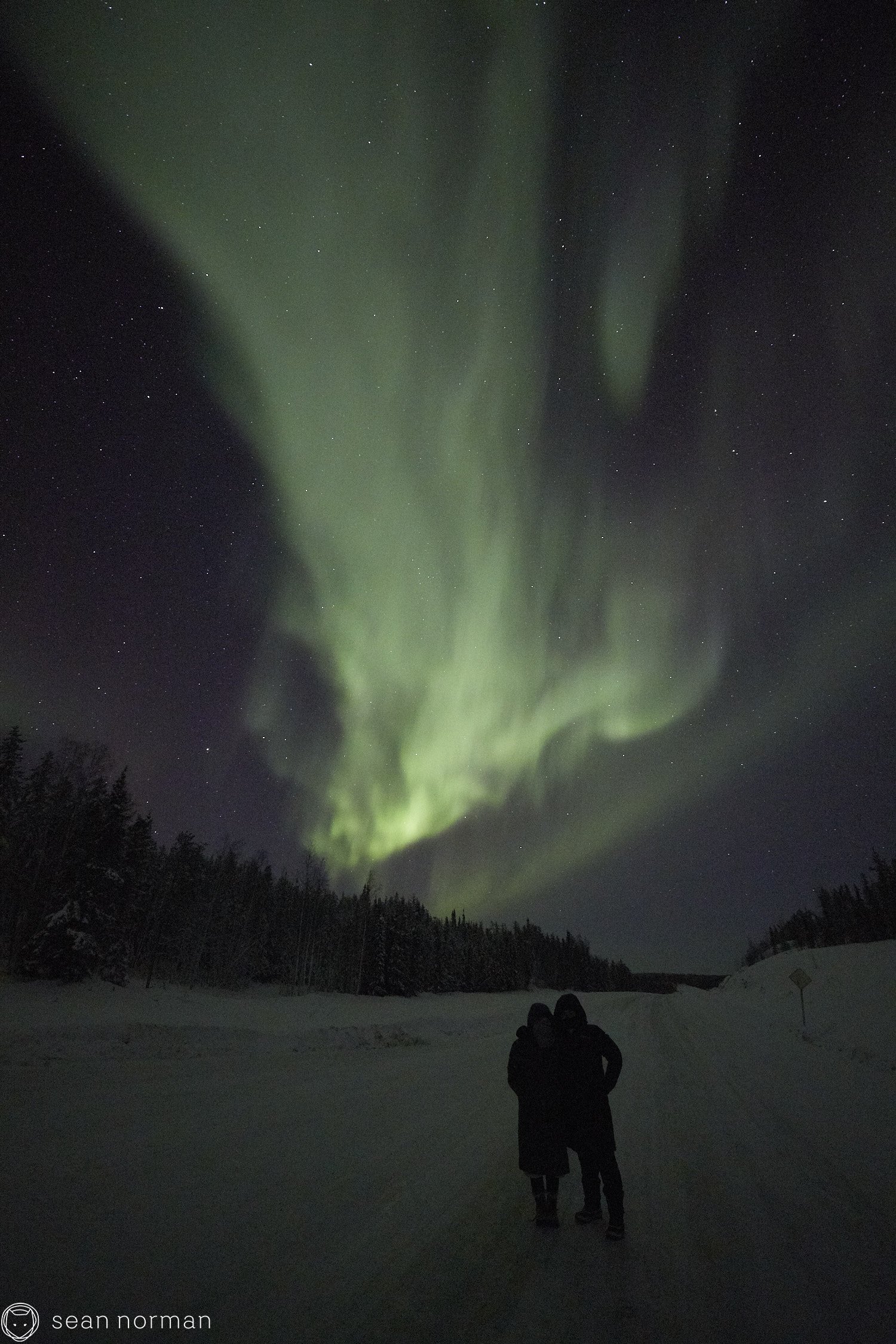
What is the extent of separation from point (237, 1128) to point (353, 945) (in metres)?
59.6

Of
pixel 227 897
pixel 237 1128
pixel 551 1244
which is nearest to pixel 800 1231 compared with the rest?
pixel 551 1244

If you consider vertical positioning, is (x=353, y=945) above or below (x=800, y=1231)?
above

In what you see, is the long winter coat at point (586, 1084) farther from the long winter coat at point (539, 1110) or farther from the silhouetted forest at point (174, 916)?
the silhouetted forest at point (174, 916)

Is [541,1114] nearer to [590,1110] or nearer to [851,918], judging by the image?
[590,1110]

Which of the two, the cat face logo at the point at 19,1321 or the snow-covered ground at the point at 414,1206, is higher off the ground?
the snow-covered ground at the point at 414,1206

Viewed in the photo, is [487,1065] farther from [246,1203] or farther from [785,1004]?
[785,1004]

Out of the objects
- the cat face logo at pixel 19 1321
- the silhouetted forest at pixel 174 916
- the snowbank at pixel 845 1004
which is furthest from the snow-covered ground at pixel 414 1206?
the silhouetted forest at pixel 174 916

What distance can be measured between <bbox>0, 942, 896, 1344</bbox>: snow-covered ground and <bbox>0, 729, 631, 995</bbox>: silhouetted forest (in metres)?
19.8

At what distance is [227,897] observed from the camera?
58.4m

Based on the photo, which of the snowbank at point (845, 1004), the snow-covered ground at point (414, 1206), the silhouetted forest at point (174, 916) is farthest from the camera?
the silhouetted forest at point (174, 916)

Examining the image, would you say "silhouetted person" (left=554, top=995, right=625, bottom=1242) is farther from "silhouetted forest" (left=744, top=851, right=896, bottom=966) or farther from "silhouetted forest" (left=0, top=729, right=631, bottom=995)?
"silhouetted forest" (left=744, top=851, right=896, bottom=966)

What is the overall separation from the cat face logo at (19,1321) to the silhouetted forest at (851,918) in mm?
116817

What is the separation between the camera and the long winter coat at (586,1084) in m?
5.05

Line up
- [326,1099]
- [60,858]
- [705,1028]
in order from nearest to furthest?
[326,1099] < [705,1028] < [60,858]
